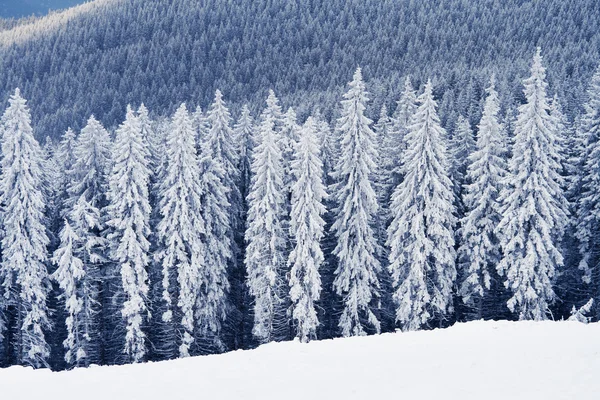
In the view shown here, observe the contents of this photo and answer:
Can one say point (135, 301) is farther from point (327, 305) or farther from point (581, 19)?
point (581, 19)

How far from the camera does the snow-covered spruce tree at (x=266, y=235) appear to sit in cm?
3462

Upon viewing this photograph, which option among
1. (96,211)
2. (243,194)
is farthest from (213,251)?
(96,211)

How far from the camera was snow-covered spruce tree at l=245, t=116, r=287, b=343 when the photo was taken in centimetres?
3462

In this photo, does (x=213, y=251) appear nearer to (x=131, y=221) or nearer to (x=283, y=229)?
(x=283, y=229)

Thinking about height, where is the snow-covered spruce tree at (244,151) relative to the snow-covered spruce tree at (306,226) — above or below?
above

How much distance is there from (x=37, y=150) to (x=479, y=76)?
81017 mm

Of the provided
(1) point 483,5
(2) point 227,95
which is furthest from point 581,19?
(2) point 227,95

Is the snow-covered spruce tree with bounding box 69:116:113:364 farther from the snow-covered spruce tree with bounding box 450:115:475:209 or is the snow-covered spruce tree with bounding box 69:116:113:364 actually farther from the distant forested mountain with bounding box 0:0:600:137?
the distant forested mountain with bounding box 0:0:600:137

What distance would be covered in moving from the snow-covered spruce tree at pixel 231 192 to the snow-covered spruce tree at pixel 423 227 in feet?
35.4

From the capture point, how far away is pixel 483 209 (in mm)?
36656

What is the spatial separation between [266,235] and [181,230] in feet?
17.0

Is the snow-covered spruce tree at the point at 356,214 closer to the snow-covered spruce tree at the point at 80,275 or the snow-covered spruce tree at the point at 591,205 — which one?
the snow-covered spruce tree at the point at 591,205

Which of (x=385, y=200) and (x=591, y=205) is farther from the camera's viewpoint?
(x=385, y=200)

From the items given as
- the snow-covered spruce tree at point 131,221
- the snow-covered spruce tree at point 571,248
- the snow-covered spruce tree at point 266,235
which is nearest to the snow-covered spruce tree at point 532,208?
the snow-covered spruce tree at point 571,248
